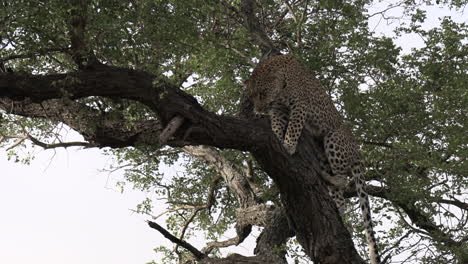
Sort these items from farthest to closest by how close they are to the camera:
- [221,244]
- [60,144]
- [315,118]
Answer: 1. [221,244]
2. [60,144]
3. [315,118]

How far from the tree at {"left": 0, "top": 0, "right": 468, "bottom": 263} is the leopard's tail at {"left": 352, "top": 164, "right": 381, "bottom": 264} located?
247 millimetres

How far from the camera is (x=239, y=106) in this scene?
911 centimetres

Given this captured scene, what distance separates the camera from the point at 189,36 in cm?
823

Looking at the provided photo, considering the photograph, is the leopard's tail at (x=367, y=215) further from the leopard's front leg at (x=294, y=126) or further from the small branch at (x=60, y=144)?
the small branch at (x=60, y=144)

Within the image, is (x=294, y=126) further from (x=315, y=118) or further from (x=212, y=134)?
(x=212, y=134)

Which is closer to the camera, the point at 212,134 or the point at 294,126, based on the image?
the point at 212,134

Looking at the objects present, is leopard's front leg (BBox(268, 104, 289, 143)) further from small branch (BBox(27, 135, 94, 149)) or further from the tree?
small branch (BBox(27, 135, 94, 149))

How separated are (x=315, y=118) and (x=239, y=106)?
1146 millimetres

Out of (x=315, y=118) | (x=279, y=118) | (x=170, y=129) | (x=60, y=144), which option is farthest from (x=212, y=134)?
(x=60, y=144)

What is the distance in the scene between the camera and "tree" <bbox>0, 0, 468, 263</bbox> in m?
6.47

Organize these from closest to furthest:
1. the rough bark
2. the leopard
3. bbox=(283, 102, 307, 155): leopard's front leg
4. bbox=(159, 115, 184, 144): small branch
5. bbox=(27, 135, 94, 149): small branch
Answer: the rough bark < bbox=(159, 115, 184, 144): small branch < bbox=(283, 102, 307, 155): leopard's front leg < the leopard < bbox=(27, 135, 94, 149): small branch

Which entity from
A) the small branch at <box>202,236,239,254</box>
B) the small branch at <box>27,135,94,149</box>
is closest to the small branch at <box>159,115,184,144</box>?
the small branch at <box>27,135,94,149</box>

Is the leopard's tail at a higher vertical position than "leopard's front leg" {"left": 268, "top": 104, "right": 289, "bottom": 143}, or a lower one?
lower

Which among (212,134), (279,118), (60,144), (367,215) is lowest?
(212,134)
